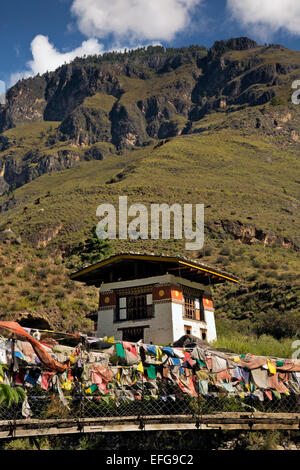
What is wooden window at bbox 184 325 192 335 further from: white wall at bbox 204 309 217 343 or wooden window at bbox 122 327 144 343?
wooden window at bbox 122 327 144 343

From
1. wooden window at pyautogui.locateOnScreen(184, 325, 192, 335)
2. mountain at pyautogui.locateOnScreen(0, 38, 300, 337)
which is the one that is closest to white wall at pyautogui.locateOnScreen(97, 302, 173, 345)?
wooden window at pyautogui.locateOnScreen(184, 325, 192, 335)

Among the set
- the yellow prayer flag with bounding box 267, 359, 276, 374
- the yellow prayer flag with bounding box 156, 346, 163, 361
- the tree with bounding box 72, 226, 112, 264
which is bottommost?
the yellow prayer flag with bounding box 267, 359, 276, 374

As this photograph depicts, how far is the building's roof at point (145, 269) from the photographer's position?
27656mm

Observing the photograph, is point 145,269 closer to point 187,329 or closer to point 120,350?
point 187,329

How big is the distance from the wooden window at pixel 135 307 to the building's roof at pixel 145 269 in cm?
129

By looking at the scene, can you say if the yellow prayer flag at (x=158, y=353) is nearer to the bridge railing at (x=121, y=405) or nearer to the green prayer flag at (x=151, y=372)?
the green prayer flag at (x=151, y=372)

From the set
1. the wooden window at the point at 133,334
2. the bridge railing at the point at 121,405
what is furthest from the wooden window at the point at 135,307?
the bridge railing at the point at 121,405

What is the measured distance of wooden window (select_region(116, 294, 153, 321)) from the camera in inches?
1080

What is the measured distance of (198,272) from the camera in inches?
1142

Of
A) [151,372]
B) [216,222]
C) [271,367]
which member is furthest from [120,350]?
[216,222]

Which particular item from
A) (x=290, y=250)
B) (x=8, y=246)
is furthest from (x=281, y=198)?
(x=8, y=246)
